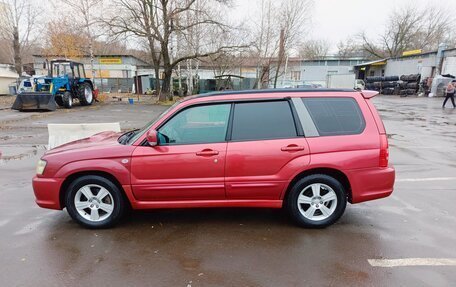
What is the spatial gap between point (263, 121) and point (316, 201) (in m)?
1.22

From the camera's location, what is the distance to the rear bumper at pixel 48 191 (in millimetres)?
3682

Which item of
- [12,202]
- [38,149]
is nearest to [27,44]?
[38,149]

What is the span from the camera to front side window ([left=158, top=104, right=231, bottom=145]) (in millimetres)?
3713

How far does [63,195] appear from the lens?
12.5 ft

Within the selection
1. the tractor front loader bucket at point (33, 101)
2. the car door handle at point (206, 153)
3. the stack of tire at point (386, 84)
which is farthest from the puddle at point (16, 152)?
the stack of tire at point (386, 84)

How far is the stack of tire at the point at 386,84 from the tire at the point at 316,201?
38230 mm

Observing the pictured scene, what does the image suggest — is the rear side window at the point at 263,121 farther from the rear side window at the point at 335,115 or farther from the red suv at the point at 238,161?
the rear side window at the point at 335,115

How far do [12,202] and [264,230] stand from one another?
3.94 metres

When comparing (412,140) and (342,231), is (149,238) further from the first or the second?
(412,140)

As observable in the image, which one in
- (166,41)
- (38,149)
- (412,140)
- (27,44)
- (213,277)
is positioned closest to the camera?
(213,277)

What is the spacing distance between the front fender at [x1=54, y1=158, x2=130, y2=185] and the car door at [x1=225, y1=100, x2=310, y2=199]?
126 centimetres

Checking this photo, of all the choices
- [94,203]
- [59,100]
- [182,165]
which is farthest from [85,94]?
[182,165]

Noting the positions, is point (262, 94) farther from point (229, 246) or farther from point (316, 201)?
point (229, 246)

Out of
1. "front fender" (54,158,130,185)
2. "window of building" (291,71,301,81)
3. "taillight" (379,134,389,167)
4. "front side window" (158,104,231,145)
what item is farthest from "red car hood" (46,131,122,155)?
"window of building" (291,71,301,81)
